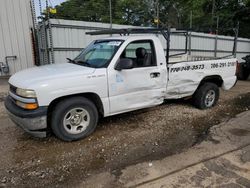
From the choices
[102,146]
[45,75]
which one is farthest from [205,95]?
[45,75]

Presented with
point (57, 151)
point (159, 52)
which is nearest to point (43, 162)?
point (57, 151)

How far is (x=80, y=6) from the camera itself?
43.1 ft

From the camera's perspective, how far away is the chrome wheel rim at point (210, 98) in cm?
610

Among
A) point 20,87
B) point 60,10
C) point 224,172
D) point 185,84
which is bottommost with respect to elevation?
point 224,172

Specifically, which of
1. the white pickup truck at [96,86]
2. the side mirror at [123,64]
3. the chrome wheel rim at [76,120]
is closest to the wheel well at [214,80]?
the white pickup truck at [96,86]

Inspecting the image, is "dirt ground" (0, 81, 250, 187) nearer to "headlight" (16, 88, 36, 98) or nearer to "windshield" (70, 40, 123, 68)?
"headlight" (16, 88, 36, 98)

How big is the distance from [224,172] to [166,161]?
817 mm

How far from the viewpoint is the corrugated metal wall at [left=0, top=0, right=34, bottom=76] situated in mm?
9219

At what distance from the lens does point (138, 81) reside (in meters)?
4.60

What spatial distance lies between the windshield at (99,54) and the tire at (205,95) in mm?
2600

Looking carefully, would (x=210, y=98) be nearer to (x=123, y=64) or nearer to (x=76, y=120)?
(x=123, y=64)

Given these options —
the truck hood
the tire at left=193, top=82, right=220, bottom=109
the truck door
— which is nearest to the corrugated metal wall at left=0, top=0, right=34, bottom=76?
the truck hood

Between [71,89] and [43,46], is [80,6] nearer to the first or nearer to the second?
[43,46]

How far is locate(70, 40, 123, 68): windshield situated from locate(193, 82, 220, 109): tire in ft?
8.53
